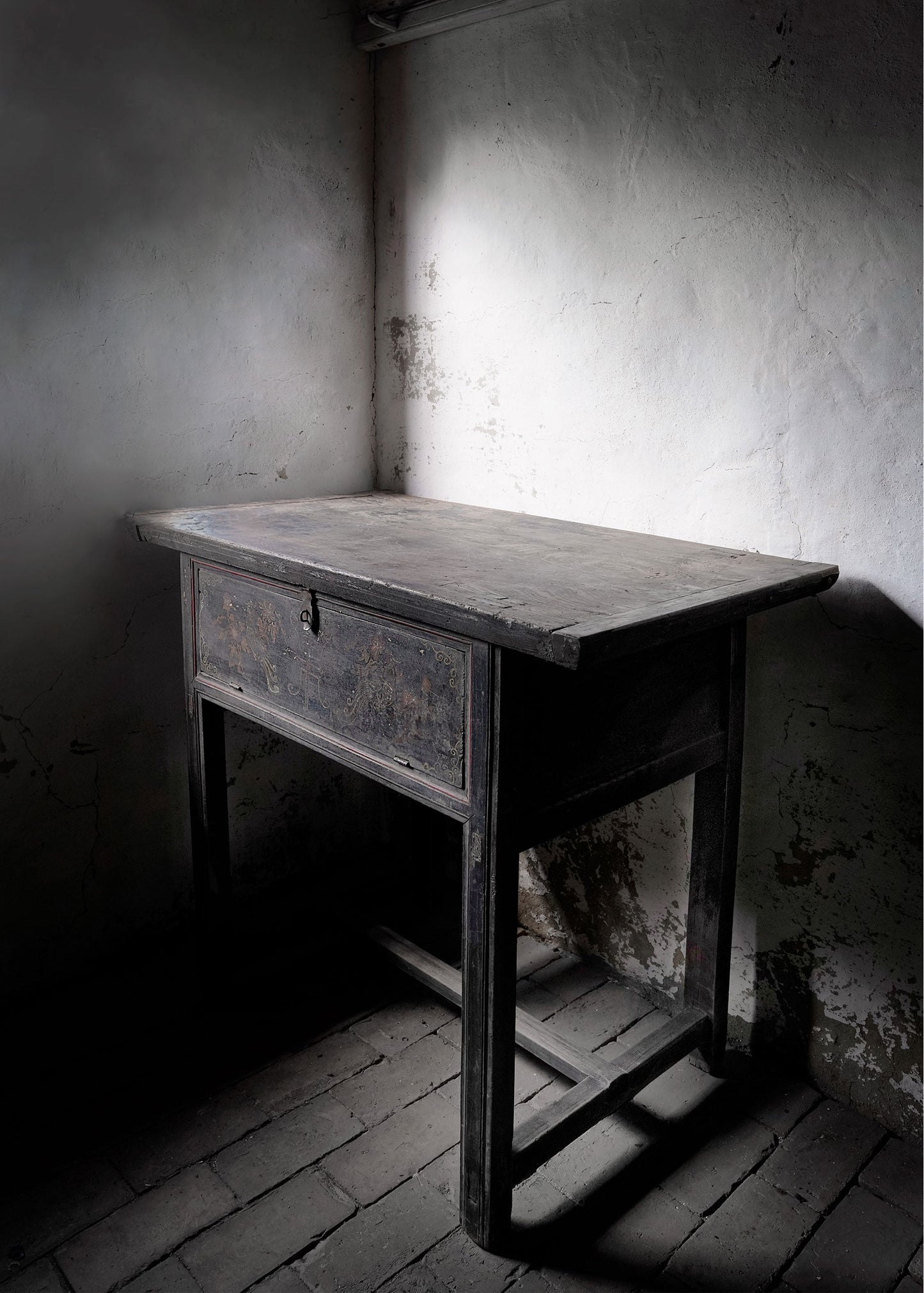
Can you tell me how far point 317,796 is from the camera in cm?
311

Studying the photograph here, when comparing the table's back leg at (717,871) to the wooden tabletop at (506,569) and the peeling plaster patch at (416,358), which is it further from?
the peeling plaster patch at (416,358)

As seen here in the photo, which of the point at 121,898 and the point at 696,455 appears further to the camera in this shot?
the point at 121,898

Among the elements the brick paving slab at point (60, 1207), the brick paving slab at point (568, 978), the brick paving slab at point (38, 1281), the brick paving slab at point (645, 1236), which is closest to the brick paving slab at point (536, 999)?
the brick paving slab at point (568, 978)

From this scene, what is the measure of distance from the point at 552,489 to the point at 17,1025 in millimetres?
1947

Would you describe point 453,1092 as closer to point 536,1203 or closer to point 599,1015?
point 536,1203

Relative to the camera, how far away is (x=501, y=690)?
1618 mm

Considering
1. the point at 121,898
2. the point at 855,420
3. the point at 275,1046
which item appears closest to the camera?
the point at 855,420

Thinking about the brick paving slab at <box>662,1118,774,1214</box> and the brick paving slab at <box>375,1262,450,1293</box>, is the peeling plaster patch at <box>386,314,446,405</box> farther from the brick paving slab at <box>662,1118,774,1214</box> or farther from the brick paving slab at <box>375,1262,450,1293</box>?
the brick paving slab at <box>375,1262,450,1293</box>

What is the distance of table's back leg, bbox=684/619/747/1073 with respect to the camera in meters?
2.11

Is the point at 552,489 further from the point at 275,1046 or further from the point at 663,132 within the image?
the point at 275,1046

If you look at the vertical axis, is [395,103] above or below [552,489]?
above

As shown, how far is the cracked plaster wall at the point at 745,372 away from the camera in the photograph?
1.96 meters

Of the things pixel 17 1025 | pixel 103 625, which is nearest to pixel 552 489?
pixel 103 625

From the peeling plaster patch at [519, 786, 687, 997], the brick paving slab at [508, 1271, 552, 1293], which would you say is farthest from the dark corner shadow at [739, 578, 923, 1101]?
the brick paving slab at [508, 1271, 552, 1293]
